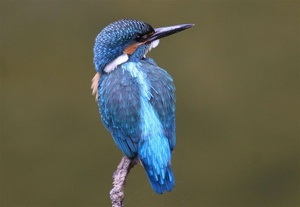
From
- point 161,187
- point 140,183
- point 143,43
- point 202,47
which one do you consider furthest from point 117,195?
point 202,47

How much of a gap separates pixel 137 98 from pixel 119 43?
0.63 ft

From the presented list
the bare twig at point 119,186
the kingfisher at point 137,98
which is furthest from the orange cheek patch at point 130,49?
the bare twig at point 119,186

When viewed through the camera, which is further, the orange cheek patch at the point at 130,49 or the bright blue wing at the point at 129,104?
the orange cheek patch at the point at 130,49

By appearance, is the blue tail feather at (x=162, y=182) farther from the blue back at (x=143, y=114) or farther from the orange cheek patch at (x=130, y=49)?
the orange cheek patch at (x=130, y=49)

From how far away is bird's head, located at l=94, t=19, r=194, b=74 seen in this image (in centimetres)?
247

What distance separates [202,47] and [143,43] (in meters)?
1.62

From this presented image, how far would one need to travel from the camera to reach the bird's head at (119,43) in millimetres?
2469

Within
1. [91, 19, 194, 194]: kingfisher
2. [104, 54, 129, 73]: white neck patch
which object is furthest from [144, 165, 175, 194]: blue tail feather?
[104, 54, 129, 73]: white neck patch

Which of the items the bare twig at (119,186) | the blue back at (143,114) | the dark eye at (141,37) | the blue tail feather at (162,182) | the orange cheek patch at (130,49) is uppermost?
the dark eye at (141,37)

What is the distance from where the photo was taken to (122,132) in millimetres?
2391

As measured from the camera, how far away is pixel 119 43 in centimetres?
248

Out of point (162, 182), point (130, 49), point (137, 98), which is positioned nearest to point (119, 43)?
point (130, 49)

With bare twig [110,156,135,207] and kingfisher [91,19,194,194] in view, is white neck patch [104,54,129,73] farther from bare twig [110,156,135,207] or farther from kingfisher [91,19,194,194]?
bare twig [110,156,135,207]

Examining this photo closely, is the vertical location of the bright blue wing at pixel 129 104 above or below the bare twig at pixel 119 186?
above
